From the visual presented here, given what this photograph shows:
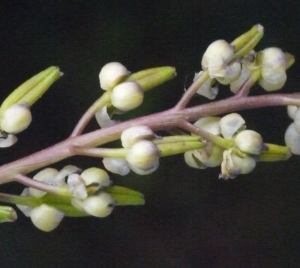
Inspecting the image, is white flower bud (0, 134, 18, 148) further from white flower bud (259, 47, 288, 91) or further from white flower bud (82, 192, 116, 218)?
white flower bud (259, 47, 288, 91)

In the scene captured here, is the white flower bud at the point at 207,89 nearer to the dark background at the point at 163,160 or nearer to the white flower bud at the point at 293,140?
the white flower bud at the point at 293,140

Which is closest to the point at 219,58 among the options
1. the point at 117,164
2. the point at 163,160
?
the point at 117,164

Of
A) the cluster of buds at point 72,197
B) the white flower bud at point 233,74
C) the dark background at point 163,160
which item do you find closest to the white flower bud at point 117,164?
the cluster of buds at point 72,197

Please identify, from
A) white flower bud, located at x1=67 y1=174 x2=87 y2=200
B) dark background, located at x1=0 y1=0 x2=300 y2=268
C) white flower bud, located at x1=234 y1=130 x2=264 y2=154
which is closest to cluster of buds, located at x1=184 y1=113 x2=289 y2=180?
white flower bud, located at x1=234 y1=130 x2=264 y2=154

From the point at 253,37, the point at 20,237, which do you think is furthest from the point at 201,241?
the point at 253,37

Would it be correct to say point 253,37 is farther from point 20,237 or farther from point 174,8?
point 20,237

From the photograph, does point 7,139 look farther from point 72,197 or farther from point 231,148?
point 231,148

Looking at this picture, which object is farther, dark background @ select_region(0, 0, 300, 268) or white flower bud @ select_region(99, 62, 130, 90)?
dark background @ select_region(0, 0, 300, 268)
